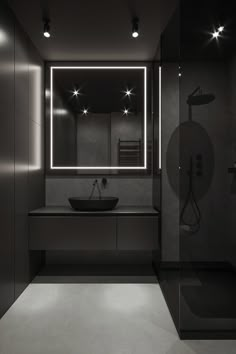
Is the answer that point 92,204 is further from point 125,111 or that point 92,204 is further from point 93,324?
point 125,111

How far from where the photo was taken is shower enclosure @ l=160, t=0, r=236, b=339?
209 centimetres

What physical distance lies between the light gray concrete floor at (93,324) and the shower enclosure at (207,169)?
0.17 metres

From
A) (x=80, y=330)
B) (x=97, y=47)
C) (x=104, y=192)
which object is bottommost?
(x=80, y=330)

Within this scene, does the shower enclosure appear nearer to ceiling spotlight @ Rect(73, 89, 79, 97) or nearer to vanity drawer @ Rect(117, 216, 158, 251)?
vanity drawer @ Rect(117, 216, 158, 251)

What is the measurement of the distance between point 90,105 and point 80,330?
2.58 metres

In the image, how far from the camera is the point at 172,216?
3.19 metres

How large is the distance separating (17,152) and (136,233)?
146 centimetres

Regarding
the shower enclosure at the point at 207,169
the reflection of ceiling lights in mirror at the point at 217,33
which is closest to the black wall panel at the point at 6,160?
the shower enclosure at the point at 207,169

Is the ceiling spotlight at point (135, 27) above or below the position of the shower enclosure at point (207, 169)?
above

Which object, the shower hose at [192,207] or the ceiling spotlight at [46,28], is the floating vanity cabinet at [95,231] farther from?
the ceiling spotlight at [46,28]

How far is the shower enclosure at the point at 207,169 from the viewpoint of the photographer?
6.86 ft

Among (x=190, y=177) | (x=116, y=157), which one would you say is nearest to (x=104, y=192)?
(x=116, y=157)

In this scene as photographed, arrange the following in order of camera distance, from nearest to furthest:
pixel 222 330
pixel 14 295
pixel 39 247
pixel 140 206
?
pixel 222 330, pixel 14 295, pixel 39 247, pixel 140 206

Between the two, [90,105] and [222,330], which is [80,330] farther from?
[90,105]
